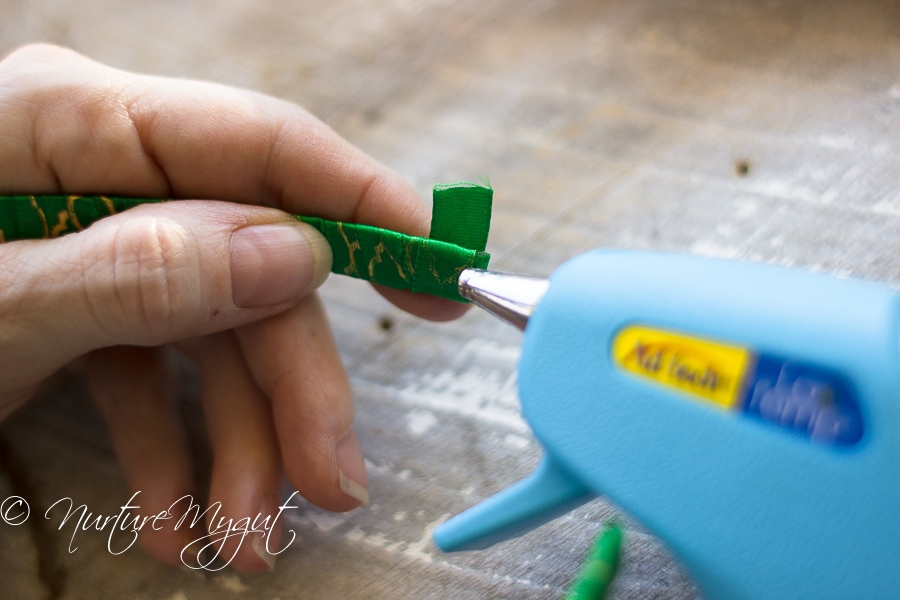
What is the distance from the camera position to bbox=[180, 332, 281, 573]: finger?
0.47 meters

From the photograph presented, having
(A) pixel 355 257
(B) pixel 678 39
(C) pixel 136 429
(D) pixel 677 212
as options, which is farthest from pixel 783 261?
(C) pixel 136 429

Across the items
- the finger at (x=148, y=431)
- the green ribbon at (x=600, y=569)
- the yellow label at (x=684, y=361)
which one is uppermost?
the yellow label at (x=684, y=361)

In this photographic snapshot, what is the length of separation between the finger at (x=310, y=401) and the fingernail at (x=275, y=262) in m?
0.04

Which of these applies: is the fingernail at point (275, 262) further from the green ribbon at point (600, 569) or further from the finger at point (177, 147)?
the green ribbon at point (600, 569)

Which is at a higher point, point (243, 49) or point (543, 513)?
point (243, 49)

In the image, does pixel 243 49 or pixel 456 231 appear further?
pixel 243 49

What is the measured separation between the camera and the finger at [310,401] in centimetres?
48

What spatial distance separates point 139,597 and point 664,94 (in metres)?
0.60

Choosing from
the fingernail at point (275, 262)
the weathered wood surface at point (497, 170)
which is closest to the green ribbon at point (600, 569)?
the weathered wood surface at point (497, 170)

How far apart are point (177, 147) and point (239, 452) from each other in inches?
9.4

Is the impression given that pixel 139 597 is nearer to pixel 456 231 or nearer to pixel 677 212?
pixel 456 231

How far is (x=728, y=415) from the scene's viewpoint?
0.29 meters

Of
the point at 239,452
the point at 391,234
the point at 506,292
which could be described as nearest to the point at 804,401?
the point at 506,292

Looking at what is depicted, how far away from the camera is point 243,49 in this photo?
26.6 inches
